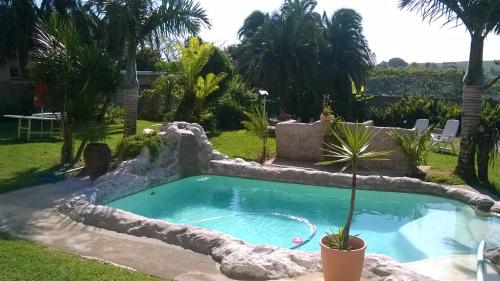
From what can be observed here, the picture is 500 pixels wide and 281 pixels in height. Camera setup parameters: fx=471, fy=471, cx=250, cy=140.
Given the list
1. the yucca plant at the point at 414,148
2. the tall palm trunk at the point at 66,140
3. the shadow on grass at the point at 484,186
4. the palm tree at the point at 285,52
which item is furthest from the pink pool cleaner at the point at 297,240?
the palm tree at the point at 285,52

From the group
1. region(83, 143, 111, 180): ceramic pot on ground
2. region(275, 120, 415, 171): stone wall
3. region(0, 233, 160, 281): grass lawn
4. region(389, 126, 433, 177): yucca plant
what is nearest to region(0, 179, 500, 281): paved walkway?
region(0, 233, 160, 281): grass lawn

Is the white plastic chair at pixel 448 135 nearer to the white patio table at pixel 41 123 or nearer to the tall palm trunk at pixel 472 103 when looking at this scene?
the tall palm trunk at pixel 472 103

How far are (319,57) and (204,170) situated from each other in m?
13.0

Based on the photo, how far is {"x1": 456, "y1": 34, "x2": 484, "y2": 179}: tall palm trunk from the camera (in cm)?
1106

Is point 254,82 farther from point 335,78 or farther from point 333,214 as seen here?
point 333,214

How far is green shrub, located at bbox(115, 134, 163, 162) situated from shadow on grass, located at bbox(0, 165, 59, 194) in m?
1.52

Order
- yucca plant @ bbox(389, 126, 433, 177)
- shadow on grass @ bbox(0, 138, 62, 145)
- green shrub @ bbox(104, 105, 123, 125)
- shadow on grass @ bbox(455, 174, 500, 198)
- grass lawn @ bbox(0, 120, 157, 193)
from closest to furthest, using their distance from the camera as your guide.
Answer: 1. grass lawn @ bbox(0, 120, 157, 193)
2. shadow on grass @ bbox(455, 174, 500, 198)
3. yucca plant @ bbox(389, 126, 433, 177)
4. shadow on grass @ bbox(0, 138, 62, 145)
5. green shrub @ bbox(104, 105, 123, 125)

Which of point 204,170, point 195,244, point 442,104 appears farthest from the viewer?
point 442,104

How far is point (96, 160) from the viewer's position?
33.1 ft

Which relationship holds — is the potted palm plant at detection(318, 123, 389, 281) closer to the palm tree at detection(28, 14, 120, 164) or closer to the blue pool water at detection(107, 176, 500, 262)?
the blue pool water at detection(107, 176, 500, 262)

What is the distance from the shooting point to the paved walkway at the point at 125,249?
5.41 m

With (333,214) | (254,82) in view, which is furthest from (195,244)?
(254,82)

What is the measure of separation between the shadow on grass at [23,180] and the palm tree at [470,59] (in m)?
9.33

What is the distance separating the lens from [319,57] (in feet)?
76.6
